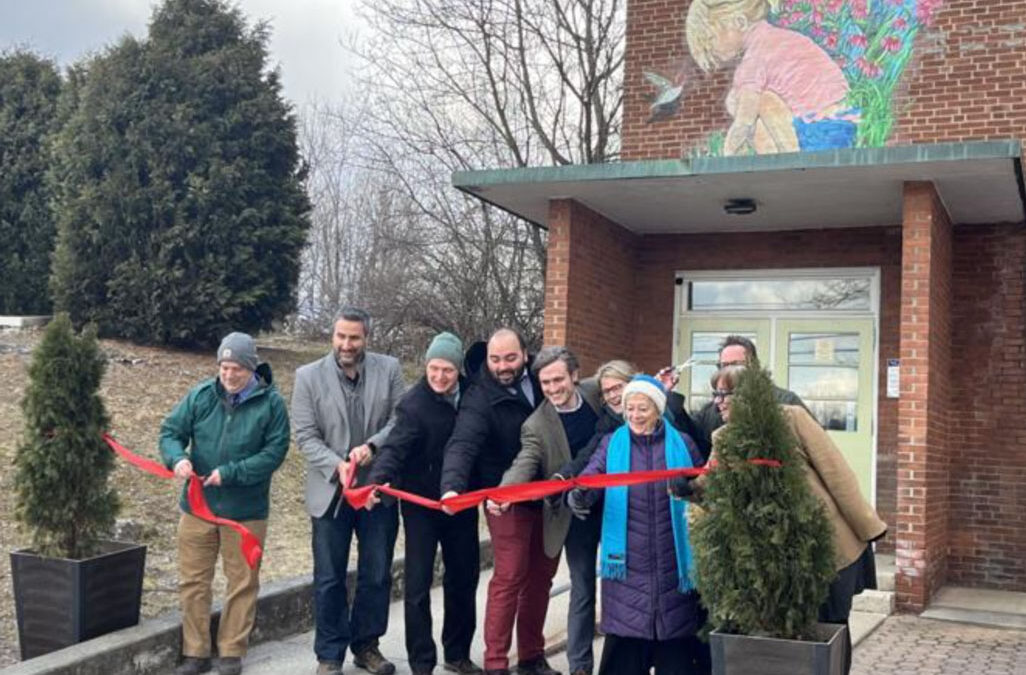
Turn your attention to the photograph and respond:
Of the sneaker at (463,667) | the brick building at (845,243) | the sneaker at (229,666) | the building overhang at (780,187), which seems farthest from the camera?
the brick building at (845,243)

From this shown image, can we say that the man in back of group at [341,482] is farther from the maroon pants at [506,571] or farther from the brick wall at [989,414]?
the brick wall at [989,414]

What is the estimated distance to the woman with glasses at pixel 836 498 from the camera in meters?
4.35

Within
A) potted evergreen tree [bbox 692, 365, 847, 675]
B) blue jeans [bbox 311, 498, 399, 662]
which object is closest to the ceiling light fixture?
blue jeans [bbox 311, 498, 399, 662]

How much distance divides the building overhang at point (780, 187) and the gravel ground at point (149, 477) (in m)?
3.42

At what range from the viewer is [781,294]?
9.95m

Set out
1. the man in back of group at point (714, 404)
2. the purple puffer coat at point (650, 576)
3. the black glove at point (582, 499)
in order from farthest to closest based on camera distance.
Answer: the black glove at point (582, 499)
the man in back of group at point (714, 404)
the purple puffer coat at point (650, 576)

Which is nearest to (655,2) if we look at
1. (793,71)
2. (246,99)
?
(793,71)

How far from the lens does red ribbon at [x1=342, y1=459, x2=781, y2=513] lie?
4.67 meters

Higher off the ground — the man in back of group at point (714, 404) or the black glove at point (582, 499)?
the man in back of group at point (714, 404)

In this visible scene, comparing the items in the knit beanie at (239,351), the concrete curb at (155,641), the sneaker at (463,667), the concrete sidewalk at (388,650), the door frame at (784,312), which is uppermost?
the door frame at (784,312)

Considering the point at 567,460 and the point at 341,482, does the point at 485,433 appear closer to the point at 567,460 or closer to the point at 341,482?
the point at 567,460

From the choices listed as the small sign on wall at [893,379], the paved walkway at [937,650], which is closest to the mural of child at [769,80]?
the small sign on wall at [893,379]

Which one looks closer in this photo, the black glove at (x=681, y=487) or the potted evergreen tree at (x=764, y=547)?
the potted evergreen tree at (x=764, y=547)

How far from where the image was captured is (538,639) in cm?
573
